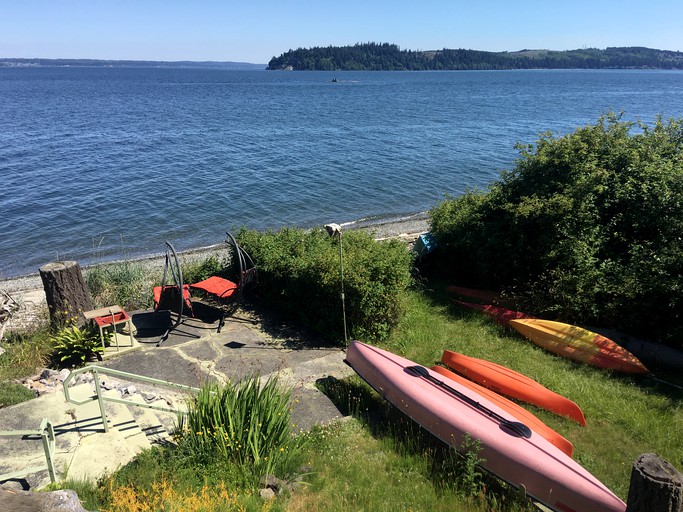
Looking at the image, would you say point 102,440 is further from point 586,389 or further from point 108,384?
point 586,389

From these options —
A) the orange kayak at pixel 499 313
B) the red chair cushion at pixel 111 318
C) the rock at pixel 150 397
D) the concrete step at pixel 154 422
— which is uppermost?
the red chair cushion at pixel 111 318

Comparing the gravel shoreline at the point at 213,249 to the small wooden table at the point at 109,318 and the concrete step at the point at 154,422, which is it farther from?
the concrete step at the point at 154,422

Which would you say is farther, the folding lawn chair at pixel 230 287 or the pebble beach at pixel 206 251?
the pebble beach at pixel 206 251

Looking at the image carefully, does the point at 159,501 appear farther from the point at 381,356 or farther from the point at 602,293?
the point at 602,293

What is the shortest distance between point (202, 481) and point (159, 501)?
0.62m

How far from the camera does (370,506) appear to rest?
5016 millimetres

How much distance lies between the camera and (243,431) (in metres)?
5.42

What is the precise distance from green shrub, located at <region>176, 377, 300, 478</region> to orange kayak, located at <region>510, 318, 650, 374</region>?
5.53 meters

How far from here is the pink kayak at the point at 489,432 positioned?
5.20m

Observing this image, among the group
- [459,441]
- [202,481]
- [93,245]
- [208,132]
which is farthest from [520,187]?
[208,132]

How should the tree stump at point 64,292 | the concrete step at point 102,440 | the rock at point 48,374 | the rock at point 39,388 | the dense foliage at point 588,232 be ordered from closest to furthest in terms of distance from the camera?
the concrete step at point 102,440, the rock at point 39,388, the rock at point 48,374, the tree stump at point 64,292, the dense foliage at point 588,232

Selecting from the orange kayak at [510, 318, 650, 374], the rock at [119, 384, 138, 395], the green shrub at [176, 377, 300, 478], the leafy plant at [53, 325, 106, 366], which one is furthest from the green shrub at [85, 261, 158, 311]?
the orange kayak at [510, 318, 650, 374]

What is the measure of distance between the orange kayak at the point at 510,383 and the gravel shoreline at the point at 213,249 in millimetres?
4205

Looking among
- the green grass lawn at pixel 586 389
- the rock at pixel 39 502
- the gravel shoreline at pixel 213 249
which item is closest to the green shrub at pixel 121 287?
the gravel shoreline at pixel 213 249
